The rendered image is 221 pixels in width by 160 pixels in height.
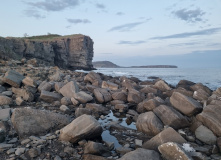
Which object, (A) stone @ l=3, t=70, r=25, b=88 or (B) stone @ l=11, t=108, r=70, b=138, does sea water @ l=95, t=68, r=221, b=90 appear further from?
(B) stone @ l=11, t=108, r=70, b=138

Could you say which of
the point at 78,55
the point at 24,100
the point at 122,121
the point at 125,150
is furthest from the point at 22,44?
the point at 125,150

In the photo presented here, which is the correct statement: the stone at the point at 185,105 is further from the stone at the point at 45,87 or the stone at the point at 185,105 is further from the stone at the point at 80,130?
the stone at the point at 45,87

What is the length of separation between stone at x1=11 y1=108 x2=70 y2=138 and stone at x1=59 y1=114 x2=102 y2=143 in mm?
1020

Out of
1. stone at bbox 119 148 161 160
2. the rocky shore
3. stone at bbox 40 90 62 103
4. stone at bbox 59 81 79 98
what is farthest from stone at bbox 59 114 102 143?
stone at bbox 59 81 79 98

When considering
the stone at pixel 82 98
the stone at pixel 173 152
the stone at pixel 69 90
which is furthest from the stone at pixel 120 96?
the stone at pixel 173 152

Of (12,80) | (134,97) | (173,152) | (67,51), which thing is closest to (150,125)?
(173,152)

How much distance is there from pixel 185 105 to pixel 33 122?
654cm

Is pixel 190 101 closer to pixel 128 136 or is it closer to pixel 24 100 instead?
pixel 128 136

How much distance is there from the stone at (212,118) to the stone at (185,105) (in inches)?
30.3

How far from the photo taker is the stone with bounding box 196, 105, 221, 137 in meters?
7.03

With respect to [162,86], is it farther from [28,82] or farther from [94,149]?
[94,149]

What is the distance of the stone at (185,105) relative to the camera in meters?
8.51

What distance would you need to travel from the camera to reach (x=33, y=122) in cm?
691

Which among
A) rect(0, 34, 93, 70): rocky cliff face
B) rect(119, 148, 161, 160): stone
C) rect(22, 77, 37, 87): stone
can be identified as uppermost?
rect(0, 34, 93, 70): rocky cliff face
